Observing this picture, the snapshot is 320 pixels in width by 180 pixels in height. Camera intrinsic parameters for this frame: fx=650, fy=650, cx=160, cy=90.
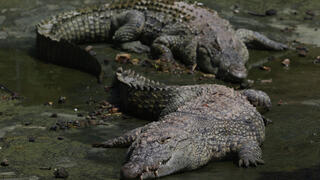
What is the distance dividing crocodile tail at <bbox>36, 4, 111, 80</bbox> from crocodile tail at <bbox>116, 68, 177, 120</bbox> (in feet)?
6.90

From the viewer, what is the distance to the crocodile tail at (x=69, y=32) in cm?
969

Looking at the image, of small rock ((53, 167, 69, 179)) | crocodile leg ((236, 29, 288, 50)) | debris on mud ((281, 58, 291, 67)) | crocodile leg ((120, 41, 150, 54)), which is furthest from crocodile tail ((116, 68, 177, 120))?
crocodile leg ((236, 29, 288, 50))

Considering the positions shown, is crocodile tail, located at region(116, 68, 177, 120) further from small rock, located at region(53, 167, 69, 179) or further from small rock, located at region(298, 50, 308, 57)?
small rock, located at region(298, 50, 308, 57)

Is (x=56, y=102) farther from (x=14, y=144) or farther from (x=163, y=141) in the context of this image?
(x=163, y=141)

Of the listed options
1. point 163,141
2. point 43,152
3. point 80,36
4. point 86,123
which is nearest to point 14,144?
point 43,152

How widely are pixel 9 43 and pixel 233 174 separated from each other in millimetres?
6212

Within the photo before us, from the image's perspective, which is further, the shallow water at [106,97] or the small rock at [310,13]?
the small rock at [310,13]

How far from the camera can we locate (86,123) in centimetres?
698

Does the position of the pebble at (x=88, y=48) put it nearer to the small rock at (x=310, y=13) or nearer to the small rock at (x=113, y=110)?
the small rock at (x=113, y=110)

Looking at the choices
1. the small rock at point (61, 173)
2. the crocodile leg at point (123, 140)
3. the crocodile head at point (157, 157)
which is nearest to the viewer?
the crocodile head at point (157, 157)

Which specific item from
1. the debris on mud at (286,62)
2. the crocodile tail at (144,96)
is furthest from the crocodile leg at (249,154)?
the debris on mud at (286,62)

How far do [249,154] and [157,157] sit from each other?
95cm

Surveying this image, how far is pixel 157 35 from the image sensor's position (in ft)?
33.6

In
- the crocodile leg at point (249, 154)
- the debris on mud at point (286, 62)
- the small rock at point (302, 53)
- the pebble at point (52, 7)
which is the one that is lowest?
the pebble at point (52, 7)
